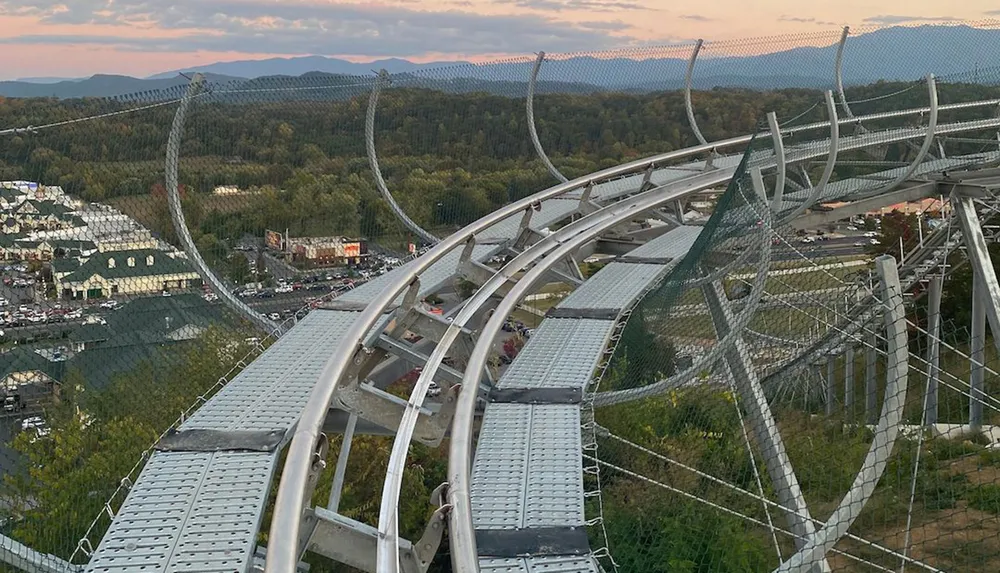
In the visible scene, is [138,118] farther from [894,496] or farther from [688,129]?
[688,129]

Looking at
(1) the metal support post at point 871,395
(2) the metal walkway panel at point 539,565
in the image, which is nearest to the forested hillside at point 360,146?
(1) the metal support post at point 871,395

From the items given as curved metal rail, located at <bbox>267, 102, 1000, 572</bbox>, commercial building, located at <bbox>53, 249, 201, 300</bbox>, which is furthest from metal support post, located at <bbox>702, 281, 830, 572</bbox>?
commercial building, located at <bbox>53, 249, 201, 300</bbox>

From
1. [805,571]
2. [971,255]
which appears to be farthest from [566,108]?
[805,571]

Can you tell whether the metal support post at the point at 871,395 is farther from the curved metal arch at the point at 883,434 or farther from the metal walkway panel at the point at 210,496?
the metal walkway panel at the point at 210,496

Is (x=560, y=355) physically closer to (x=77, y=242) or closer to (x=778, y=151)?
(x=778, y=151)

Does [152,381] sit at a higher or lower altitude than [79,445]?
higher

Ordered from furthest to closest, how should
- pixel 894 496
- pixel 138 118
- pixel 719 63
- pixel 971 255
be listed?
pixel 719 63 < pixel 971 255 < pixel 138 118 < pixel 894 496
